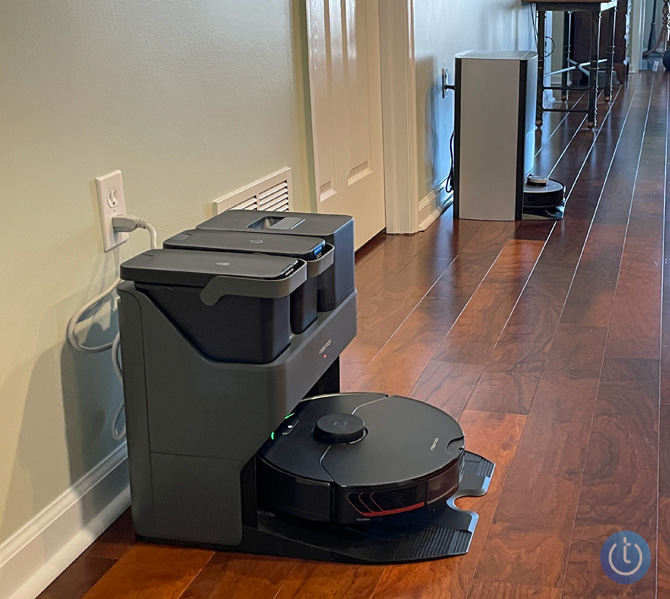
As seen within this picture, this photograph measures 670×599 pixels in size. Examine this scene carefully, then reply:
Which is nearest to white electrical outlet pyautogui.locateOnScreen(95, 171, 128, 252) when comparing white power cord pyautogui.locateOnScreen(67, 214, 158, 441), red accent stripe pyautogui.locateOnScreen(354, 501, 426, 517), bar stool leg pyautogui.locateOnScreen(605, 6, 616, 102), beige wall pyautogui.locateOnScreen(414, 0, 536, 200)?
white power cord pyautogui.locateOnScreen(67, 214, 158, 441)

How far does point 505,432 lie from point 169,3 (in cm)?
107

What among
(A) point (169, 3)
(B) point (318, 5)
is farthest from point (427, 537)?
(B) point (318, 5)

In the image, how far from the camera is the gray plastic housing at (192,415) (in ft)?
4.22

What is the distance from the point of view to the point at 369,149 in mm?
3045

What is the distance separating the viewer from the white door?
8.12 feet

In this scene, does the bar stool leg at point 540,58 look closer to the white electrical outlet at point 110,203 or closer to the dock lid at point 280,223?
the dock lid at point 280,223

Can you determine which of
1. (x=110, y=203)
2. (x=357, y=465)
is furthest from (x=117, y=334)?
(x=357, y=465)

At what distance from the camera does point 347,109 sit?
2.78m

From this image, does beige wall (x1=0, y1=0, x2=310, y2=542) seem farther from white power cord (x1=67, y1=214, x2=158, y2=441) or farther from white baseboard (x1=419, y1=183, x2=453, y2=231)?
white baseboard (x1=419, y1=183, x2=453, y2=231)

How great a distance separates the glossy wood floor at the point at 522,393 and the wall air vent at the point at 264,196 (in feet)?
1.36

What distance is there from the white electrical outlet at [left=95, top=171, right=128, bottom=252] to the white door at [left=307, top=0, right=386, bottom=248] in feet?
3.35

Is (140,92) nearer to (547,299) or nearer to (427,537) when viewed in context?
(427,537)

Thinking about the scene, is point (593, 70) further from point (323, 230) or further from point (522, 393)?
point (323, 230)

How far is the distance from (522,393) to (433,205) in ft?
5.51
